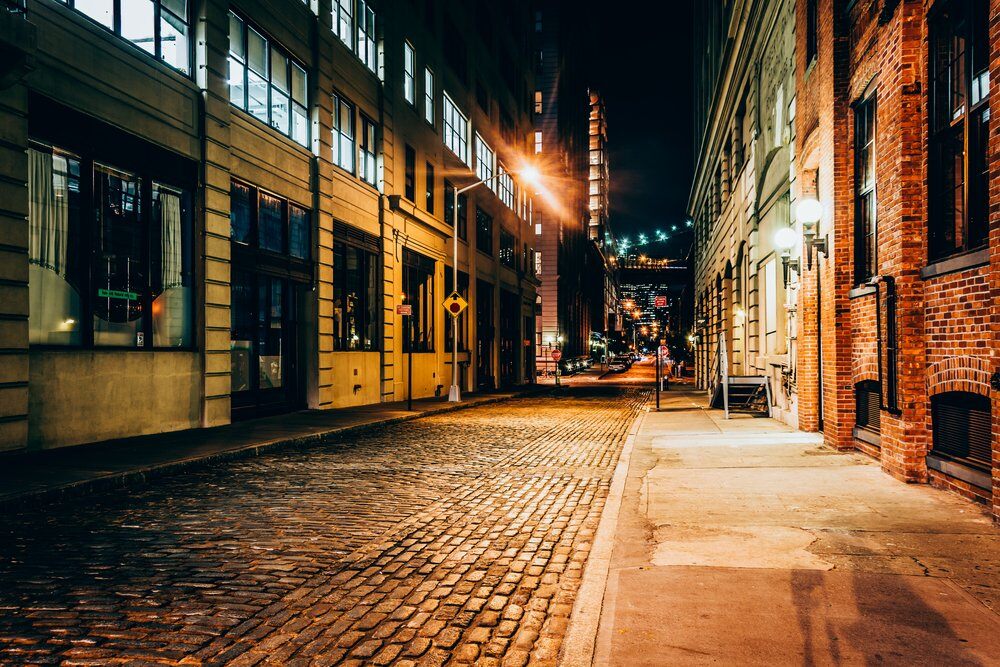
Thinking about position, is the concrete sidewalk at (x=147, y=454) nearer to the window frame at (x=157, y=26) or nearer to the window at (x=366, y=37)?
the window frame at (x=157, y=26)

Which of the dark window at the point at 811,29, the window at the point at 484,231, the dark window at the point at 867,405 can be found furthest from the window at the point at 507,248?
the dark window at the point at 867,405

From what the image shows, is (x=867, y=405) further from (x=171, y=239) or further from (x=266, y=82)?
(x=266, y=82)

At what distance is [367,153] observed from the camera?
25172 millimetres

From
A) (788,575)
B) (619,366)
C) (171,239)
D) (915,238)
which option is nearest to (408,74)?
(171,239)

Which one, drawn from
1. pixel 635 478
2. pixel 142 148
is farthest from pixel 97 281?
pixel 635 478

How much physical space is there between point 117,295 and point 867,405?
1325cm

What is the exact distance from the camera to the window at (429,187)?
3044 cm

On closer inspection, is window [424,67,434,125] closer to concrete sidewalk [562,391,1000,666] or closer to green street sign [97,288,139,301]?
green street sign [97,288,139,301]

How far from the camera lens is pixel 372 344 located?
25.1 meters

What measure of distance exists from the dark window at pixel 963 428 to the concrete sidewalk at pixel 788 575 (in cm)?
53

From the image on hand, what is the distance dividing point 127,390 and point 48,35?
20.4 ft

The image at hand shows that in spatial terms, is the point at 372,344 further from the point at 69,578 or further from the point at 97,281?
the point at 69,578

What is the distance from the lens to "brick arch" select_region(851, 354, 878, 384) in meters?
10.4

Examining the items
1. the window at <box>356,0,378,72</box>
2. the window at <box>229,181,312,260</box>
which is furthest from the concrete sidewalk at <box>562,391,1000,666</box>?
the window at <box>356,0,378,72</box>
